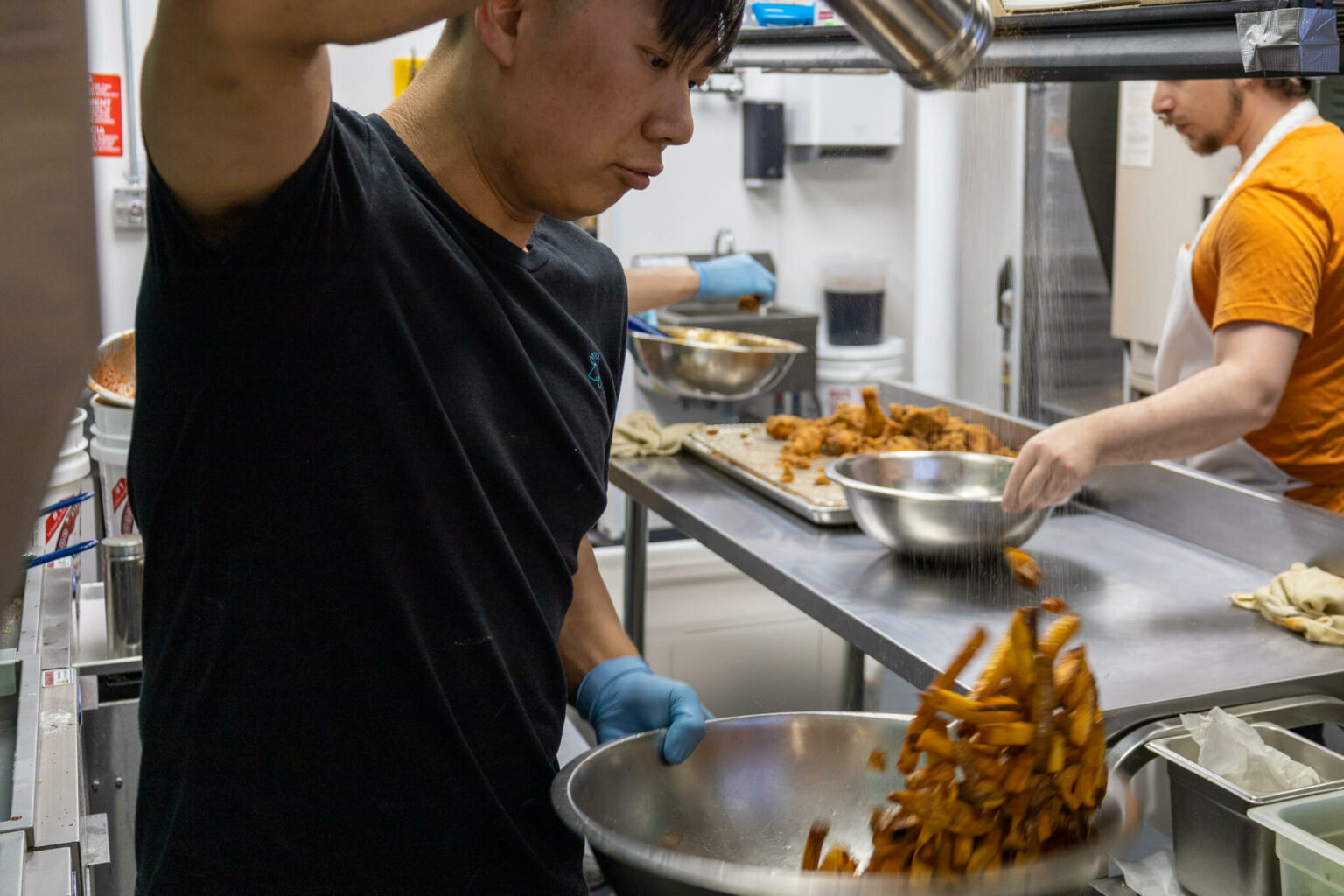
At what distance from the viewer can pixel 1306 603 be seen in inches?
67.7

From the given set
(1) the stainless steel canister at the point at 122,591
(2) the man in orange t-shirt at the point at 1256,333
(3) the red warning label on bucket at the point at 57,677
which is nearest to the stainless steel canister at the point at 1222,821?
(2) the man in orange t-shirt at the point at 1256,333

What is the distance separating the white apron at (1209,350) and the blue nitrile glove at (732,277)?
1.11 m

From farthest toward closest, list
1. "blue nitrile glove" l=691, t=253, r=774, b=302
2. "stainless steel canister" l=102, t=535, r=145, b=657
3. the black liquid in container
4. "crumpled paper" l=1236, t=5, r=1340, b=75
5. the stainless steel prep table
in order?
the black liquid in container, "blue nitrile glove" l=691, t=253, r=774, b=302, "stainless steel canister" l=102, t=535, r=145, b=657, the stainless steel prep table, "crumpled paper" l=1236, t=5, r=1340, b=75

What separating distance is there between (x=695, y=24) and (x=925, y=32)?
21cm

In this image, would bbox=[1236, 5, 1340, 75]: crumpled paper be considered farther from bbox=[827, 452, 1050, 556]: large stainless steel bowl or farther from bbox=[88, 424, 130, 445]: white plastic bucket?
bbox=[88, 424, 130, 445]: white plastic bucket

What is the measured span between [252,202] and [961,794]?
642mm

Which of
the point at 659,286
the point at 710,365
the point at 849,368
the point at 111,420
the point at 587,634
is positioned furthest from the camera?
the point at 849,368

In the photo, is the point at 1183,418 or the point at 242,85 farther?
the point at 1183,418

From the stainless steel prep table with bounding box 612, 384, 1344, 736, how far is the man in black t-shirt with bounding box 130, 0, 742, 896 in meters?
0.75

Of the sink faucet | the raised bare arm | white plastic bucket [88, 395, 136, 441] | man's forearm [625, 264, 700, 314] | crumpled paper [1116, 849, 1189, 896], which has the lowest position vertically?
crumpled paper [1116, 849, 1189, 896]

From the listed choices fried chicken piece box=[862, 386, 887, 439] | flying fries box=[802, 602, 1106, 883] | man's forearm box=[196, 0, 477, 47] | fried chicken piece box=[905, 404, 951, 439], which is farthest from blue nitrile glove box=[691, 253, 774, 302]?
man's forearm box=[196, 0, 477, 47]

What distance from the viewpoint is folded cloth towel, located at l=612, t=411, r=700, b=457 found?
2.92 m

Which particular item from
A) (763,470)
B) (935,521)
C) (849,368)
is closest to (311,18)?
(935,521)

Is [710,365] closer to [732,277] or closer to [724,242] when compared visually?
[732,277]
